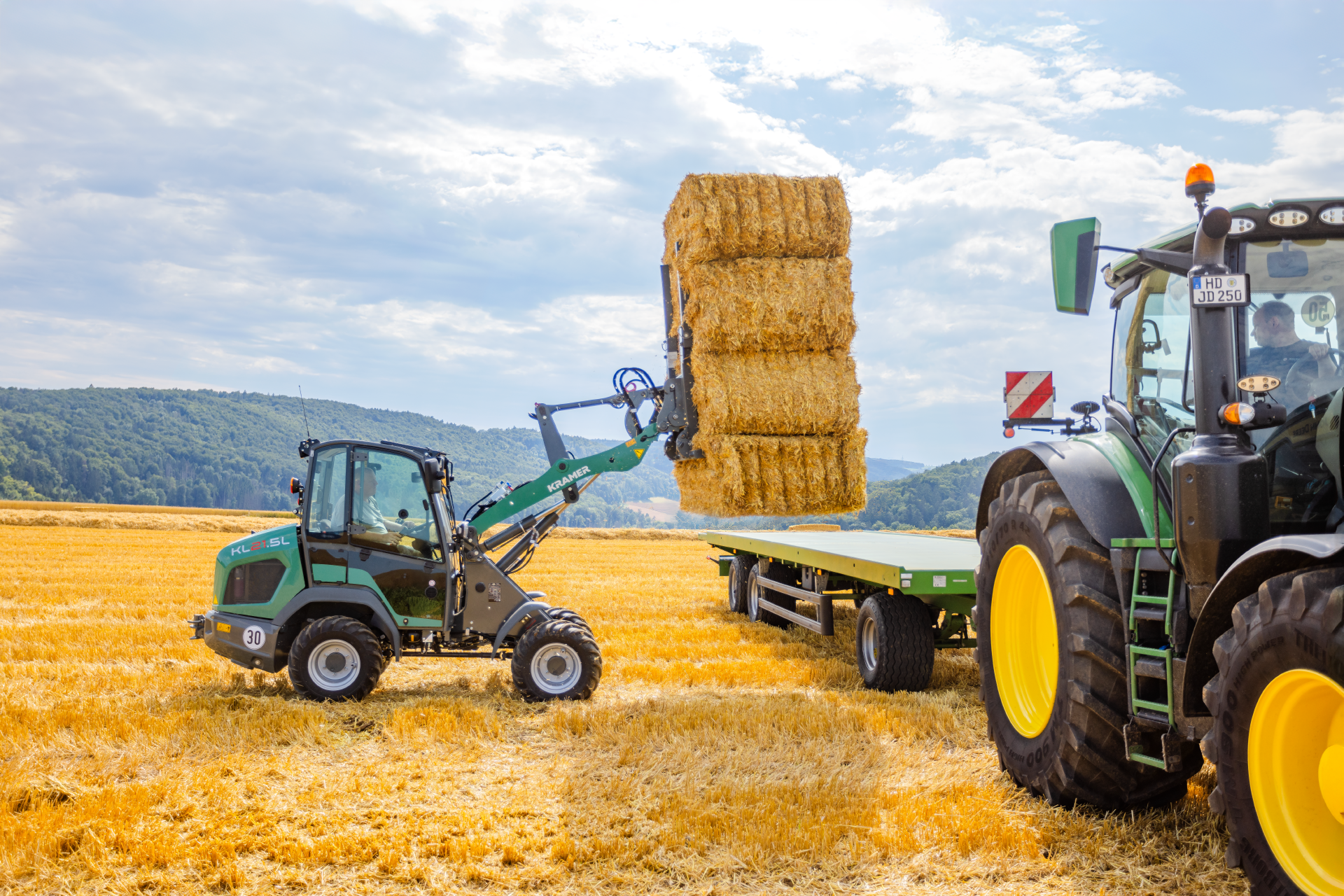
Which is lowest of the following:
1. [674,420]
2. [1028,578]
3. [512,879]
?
[512,879]

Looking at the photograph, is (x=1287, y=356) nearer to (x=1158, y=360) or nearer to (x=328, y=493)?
(x=1158, y=360)

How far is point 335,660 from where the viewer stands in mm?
7285

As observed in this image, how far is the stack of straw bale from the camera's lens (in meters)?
8.57

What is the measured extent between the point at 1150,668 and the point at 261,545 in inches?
252

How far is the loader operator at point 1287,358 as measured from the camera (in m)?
3.51

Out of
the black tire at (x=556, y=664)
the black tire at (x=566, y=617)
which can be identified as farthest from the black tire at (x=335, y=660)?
the black tire at (x=566, y=617)

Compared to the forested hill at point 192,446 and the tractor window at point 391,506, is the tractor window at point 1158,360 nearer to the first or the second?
the tractor window at point 391,506

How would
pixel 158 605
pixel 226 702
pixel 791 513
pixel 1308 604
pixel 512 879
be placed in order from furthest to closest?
pixel 158 605 < pixel 791 513 < pixel 226 702 < pixel 512 879 < pixel 1308 604

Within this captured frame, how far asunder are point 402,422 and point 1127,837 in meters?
129

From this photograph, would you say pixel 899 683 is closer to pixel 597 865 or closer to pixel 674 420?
pixel 674 420

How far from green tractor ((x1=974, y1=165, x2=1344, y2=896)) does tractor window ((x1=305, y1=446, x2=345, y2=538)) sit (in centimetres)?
508

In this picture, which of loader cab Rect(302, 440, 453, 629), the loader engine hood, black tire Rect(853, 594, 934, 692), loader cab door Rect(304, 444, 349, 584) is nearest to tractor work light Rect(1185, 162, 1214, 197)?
black tire Rect(853, 594, 934, 692)

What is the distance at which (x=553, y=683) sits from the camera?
7348 mm

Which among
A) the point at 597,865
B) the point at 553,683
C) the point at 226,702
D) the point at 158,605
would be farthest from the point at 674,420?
the point at 158,605
